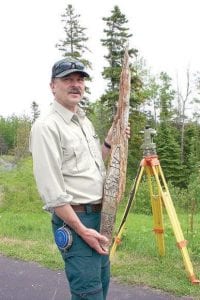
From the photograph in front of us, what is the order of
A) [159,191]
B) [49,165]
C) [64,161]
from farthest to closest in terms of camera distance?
[159,191] < [64,161] < [49,165]

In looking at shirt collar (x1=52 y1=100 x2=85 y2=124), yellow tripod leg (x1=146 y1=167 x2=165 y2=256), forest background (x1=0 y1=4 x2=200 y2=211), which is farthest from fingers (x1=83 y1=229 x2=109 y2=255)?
forest background (x1=0 y1=4 x2=200 y2=211)

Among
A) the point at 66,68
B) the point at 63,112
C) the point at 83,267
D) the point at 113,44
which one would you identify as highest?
the point at 113,44

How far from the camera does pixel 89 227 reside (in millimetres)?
3016

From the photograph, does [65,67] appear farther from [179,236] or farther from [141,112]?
[141,112]

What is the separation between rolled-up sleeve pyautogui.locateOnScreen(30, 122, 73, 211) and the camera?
2.80 meters

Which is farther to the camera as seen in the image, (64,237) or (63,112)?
(63,112)

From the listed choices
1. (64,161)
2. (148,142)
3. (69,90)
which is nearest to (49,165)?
(64,161)

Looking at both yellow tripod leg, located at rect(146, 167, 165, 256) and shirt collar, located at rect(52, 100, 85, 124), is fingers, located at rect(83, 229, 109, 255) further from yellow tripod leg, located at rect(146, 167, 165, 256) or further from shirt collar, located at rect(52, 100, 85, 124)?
yellow tripod leg, located at rect(146, 167, 165, 256)

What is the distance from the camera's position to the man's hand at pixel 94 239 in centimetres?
288

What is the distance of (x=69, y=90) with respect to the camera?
9.91ft

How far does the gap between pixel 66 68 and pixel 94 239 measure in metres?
1.04

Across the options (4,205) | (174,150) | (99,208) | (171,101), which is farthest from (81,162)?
(171,101)

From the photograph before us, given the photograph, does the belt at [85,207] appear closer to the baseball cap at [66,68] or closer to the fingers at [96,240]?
the fingers at [96,240]

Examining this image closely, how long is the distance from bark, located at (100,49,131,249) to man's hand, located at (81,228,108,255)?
0.16 feet
